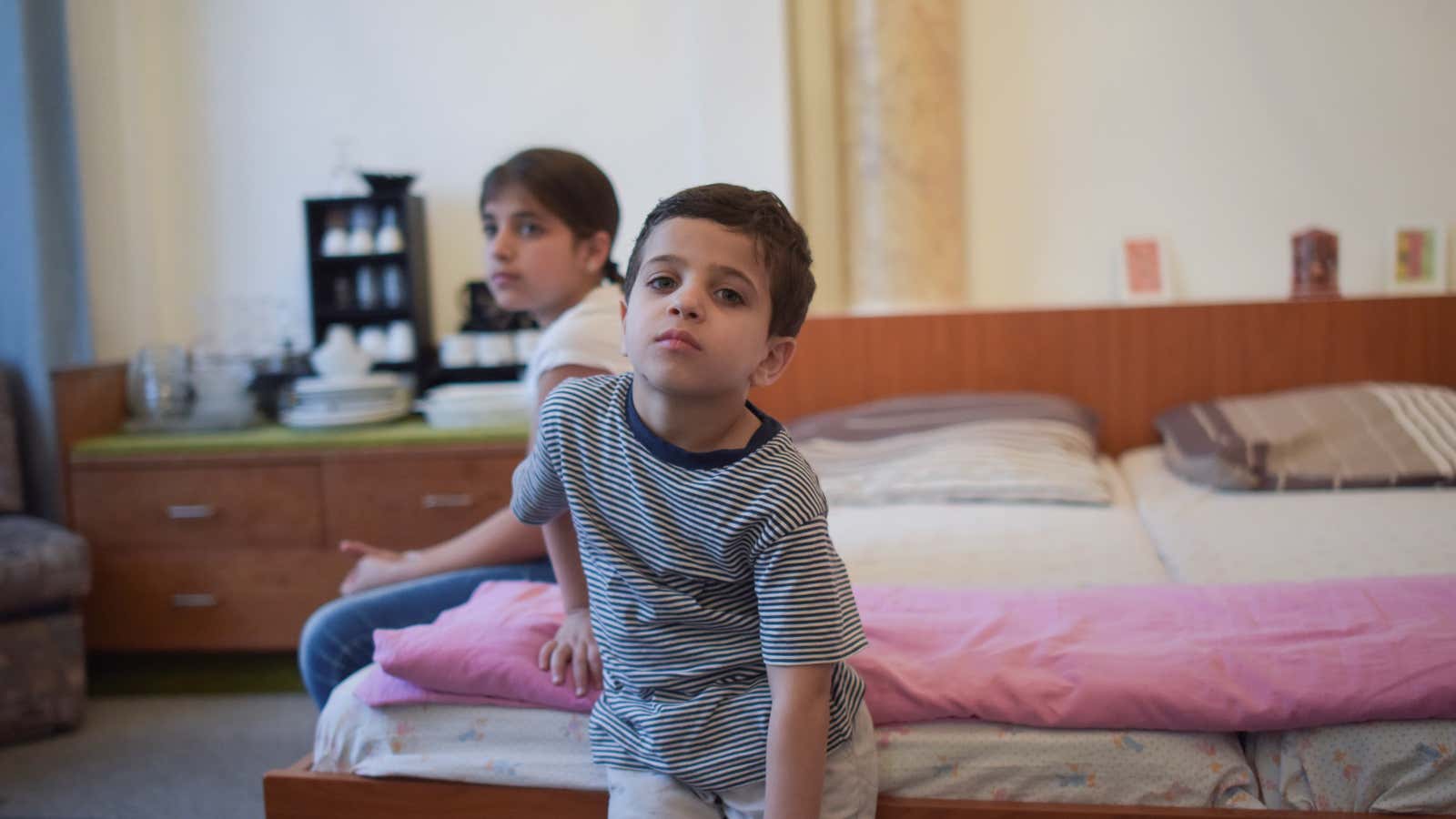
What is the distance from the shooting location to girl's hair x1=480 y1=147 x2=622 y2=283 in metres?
1.51

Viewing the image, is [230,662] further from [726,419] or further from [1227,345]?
[1227,345]

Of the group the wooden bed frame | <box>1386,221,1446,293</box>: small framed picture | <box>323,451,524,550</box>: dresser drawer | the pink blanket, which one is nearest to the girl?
the pink blanket

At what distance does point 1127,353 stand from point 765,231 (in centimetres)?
205

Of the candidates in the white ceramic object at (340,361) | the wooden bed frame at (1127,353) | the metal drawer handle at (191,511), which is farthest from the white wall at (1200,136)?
the metal drawer handle at (191,511)

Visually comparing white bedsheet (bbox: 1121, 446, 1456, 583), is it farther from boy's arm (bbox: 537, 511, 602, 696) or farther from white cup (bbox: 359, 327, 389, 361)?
white cup (bbox: 359, 327, 389, 361)

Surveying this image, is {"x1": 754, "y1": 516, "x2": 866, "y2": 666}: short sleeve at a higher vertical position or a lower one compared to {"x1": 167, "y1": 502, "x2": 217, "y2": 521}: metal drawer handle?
higher

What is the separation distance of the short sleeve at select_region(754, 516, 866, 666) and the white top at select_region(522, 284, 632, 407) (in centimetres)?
52

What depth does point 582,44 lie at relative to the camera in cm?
325

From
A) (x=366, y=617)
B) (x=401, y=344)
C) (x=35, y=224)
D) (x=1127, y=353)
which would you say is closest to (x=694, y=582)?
(x=366, y=617)

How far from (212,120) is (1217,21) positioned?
282cm

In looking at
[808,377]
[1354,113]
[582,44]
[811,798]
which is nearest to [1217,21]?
[1354,113]

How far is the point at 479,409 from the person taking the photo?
2.79m

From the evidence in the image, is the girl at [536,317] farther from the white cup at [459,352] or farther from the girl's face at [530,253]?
the white cup at [459,352]

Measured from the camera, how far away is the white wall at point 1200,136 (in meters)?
2.92
